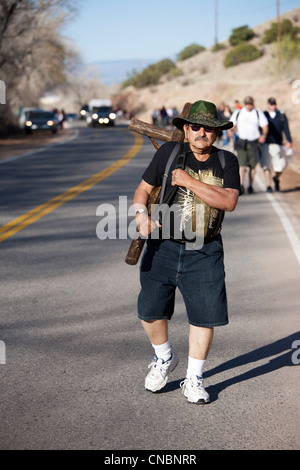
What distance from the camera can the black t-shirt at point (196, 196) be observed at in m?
4.37

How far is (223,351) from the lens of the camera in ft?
18.5

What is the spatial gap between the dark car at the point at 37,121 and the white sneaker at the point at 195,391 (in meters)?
42.2

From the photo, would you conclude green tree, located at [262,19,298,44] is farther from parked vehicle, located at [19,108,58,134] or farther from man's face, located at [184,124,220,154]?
man's face, located at [184,124,220,154]

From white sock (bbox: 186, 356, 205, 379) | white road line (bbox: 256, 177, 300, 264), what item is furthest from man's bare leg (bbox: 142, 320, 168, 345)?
white road line (bbox: 256, 177, 300, 264)

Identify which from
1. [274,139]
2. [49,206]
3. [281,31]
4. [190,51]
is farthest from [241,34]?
[49,206]

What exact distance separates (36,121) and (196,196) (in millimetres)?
42864

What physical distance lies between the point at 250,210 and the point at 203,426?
9.24m

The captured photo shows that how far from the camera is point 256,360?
5430 millimetres

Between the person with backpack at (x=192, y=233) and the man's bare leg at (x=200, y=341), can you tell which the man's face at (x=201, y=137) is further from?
the man's bare leg at (x=200, y=341)

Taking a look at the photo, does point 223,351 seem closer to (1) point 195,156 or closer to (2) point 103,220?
(1) point 195,156

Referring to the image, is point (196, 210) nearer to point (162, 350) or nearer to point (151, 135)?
point (151, 135)

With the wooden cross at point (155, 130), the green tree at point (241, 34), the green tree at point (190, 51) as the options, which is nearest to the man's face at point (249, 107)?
the wooden cross at point (155, 130)
